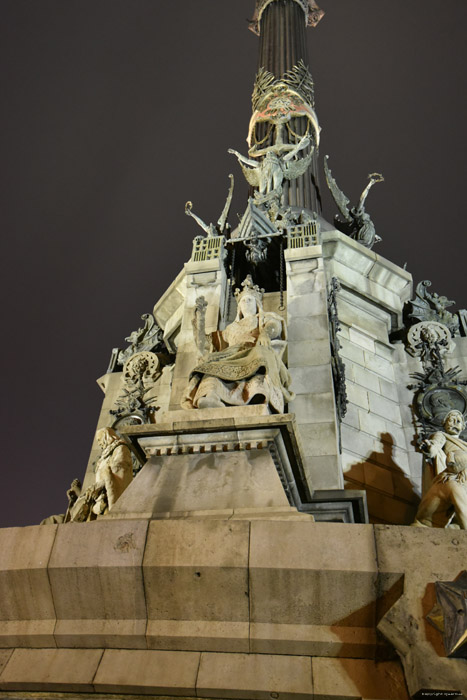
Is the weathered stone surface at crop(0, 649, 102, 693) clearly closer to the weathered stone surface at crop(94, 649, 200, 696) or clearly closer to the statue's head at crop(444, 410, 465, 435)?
the weathered stone surface at crop(94, 649, 200, 696)

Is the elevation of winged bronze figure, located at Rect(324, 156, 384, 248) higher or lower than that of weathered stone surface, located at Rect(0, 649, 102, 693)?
higher

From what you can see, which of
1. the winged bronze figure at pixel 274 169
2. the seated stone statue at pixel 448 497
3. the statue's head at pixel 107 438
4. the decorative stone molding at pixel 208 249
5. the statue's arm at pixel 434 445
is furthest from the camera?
the winged bronze figure at pixel 274 169

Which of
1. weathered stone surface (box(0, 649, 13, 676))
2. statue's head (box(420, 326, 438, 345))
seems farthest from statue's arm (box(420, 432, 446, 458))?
weathered stone surface (box(0, 649, 13, 676))

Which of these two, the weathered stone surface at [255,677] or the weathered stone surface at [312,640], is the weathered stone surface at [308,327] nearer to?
the weathered stone surface at [312,640]

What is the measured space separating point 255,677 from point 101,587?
148 centimetres

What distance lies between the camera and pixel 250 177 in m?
18.4

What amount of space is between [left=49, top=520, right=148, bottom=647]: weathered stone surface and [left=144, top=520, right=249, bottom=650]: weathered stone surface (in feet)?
0.40

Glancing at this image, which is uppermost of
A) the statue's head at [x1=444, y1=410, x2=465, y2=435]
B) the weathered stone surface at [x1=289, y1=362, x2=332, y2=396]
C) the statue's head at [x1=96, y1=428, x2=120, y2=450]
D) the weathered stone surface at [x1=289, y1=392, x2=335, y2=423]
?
the weathered stone surface at [x1=289, y1=362, x2=332, y2=396]

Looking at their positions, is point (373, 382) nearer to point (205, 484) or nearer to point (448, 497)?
point (448, 497)

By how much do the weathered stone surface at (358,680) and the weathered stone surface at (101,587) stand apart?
4.93 ft

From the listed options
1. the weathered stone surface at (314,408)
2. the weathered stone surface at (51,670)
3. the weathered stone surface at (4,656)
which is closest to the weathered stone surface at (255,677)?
the weathered stone surface at (51,670)

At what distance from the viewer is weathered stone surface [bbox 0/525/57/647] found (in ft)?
16.6

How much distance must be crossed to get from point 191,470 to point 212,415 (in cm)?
75

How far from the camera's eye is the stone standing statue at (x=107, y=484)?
9141 mm
